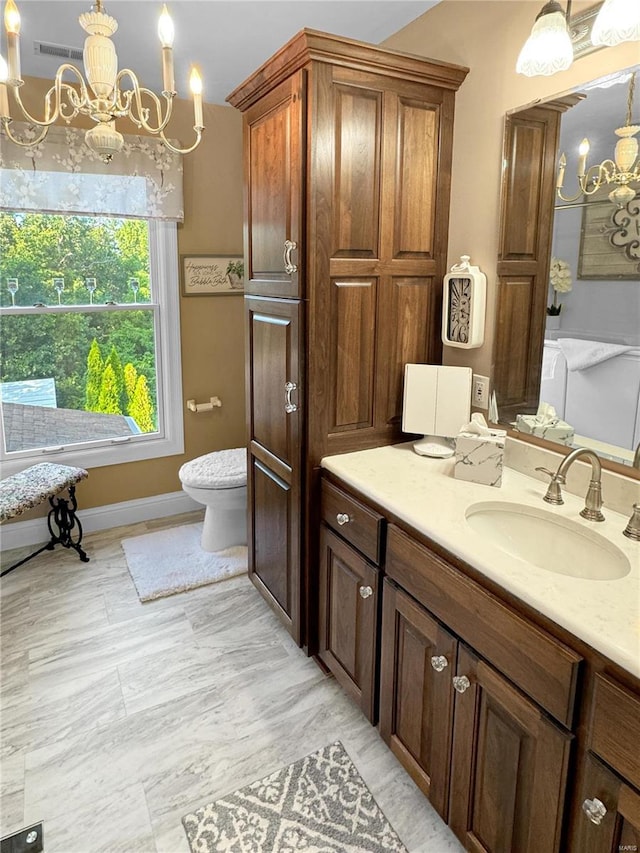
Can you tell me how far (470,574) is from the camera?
134 cm

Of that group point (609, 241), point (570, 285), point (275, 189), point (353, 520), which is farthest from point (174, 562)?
point (609, 241)

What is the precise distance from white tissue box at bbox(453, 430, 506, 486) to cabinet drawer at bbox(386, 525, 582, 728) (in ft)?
1.12

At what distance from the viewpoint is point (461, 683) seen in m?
1.37

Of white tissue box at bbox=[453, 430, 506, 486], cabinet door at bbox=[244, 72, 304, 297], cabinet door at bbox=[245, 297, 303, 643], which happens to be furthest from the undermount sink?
cabinet door at bbox=[244, 72, 304, 297]

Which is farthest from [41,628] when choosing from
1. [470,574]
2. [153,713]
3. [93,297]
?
[470,574]

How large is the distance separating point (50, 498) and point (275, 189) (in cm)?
200

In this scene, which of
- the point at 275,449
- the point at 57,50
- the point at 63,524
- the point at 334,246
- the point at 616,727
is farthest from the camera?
the point at 63,524

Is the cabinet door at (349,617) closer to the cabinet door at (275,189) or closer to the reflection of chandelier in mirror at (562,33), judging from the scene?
the cabinet door at (275,189)

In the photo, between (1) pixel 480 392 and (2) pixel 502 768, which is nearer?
(2) pixel 502 768

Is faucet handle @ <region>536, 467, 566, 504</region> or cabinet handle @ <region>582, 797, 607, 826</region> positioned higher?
faucet handle @ <region>536, 467, 566, 504</region>

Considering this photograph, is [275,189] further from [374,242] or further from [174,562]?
[174,562]

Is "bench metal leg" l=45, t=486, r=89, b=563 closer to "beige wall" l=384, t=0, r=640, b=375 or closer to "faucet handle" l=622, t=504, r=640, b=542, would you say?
"beige wall" l=384, t=0, r=640, b=375

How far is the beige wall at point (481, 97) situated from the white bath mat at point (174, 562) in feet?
5.39

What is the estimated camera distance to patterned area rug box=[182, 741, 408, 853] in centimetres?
157
